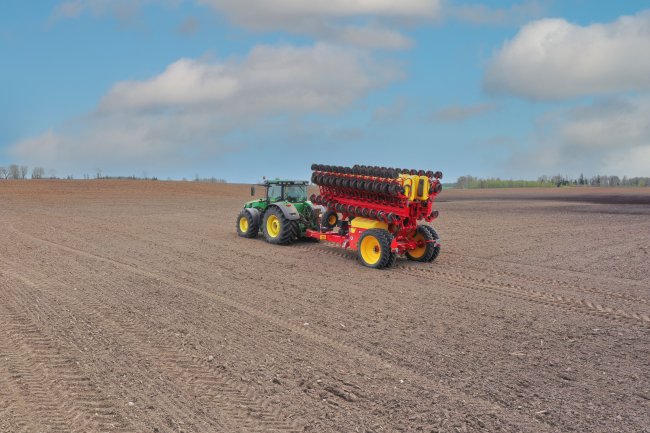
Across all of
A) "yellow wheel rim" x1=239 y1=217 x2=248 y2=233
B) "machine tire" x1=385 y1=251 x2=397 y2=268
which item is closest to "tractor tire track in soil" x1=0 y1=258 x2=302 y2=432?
"machine tire" x1=385 y1=251 x2=397 y2=268

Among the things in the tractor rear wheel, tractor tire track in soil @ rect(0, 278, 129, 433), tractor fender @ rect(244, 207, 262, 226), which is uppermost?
tractor fender @ rect(244, 207, 262, 226)

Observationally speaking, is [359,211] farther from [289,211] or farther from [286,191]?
[286,191]

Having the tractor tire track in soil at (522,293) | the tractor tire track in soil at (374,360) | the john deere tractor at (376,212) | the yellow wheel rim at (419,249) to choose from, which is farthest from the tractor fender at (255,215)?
the tractor tire track in soil at (374,360)

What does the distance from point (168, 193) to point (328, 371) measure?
43830 mm

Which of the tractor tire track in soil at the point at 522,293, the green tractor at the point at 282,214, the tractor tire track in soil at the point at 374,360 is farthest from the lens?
the green tractor at the point at 282,214

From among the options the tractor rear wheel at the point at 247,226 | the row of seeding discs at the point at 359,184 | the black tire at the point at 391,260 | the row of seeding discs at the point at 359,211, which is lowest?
the black tire at the point at 391,260

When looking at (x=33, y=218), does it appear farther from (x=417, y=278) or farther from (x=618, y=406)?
(x=618, y=406)

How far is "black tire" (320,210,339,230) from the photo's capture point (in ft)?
51.5

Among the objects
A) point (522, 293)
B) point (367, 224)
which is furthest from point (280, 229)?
point (522, 293)

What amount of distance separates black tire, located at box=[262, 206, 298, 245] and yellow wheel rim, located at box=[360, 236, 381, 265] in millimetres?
3220

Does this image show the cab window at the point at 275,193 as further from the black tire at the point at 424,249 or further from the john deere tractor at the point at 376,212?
the black tire at the point at 424,249

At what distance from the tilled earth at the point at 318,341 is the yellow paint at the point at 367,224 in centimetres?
88

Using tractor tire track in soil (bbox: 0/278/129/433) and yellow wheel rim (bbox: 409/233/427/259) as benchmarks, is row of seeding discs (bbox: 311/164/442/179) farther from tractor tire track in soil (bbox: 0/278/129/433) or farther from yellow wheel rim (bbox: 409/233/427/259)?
tractor tire track in soil (bbox: 0/278/129/433)

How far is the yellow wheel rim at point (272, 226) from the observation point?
1689 centimetres
